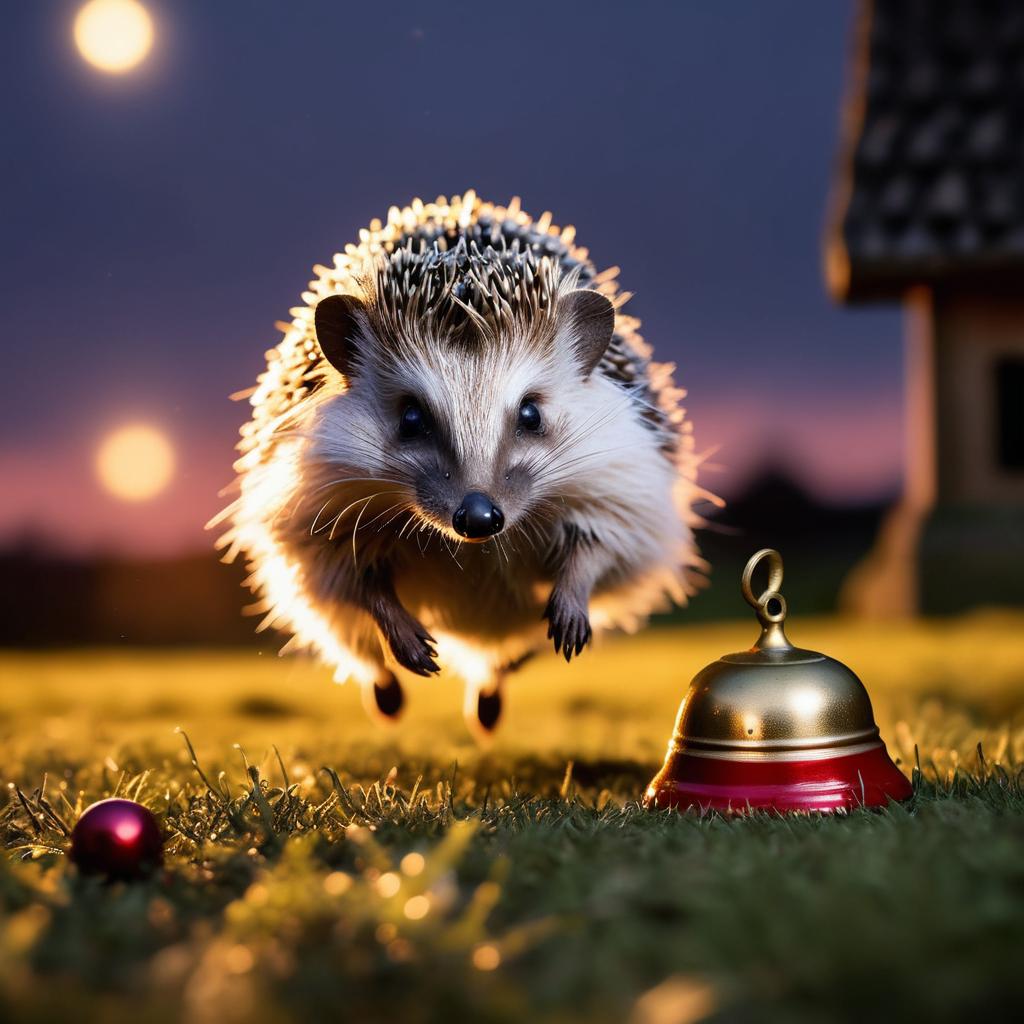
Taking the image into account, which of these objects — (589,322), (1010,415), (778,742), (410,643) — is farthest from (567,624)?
(1010,415)

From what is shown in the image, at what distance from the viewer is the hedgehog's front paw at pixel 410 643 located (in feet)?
10.5

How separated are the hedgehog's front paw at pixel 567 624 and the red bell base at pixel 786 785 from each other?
448mm

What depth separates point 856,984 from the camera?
145 centimetres

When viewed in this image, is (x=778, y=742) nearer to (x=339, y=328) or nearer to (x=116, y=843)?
(x=116, y=843)

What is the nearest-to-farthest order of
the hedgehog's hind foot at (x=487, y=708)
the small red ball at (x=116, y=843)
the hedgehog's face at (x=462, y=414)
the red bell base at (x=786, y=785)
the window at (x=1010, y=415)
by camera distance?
the small red ball at (x=116, y=843), the red bell base at (x=786, y=785), the hedgehog's face at (x=462, y=414), the hedgehog's hind foot at (x=487, y=708), the window at (x=1010, y=415)

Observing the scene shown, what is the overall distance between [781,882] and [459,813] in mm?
1097

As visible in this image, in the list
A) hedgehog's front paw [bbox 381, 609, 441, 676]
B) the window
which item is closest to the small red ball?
hedgehog's front paw [bbox 381, 609, 441, 676]

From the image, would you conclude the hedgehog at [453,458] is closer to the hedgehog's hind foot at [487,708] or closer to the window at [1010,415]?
the hedgehog's hind foot at [487,708]

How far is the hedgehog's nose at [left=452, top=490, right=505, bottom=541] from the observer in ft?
9.45

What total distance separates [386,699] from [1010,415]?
770 centimetres

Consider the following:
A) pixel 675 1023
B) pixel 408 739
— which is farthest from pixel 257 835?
pixel 408 739

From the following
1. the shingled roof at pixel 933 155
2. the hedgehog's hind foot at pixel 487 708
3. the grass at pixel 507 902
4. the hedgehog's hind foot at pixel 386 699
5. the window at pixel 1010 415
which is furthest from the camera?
the window at pixel 1010 415

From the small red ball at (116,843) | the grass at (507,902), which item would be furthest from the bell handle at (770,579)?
the small red ball at (116,843)

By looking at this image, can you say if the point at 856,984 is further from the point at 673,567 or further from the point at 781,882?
the point at 673,567
